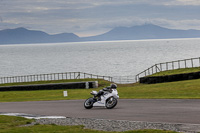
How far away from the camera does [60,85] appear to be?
154 feet

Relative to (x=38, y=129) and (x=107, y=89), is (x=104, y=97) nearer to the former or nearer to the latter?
(x=107, y=89)

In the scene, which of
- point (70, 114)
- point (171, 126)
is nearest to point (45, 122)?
point (70, 114)

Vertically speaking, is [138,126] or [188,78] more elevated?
[188,78]

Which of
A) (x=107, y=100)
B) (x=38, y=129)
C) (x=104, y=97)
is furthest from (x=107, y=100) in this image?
(x=38, y=129)

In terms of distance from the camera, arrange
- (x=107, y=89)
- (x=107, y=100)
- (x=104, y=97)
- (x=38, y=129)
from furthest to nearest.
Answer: (x=107, y=100)
(x=104, y=97)
(x=107, y=89)
(x=38, y=129)

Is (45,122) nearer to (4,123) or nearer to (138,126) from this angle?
(4,123)

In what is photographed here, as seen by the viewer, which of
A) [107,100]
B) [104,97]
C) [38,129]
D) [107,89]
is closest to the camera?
[38,129]

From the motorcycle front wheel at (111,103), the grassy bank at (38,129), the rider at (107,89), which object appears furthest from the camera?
the motorcycle front wheel at (111,103)

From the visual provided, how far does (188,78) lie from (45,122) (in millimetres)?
25150

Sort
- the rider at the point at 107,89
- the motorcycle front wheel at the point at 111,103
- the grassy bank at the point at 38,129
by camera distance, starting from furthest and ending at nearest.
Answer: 1. the motorcycle front wheel at the point at 111,103
2. the rider at the point at 107,89
3. the grassy bank at the point at 38,129

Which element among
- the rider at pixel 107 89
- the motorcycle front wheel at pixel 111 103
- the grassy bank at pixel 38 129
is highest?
the rider at pixel 107 89

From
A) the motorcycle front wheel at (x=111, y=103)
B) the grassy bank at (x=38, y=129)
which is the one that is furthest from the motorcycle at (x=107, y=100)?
the grassy bank at (x=38, y=129)

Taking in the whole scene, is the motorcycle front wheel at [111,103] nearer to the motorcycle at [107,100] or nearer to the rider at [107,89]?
the motorcycle at [107,100]

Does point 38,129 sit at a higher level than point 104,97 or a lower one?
lower
